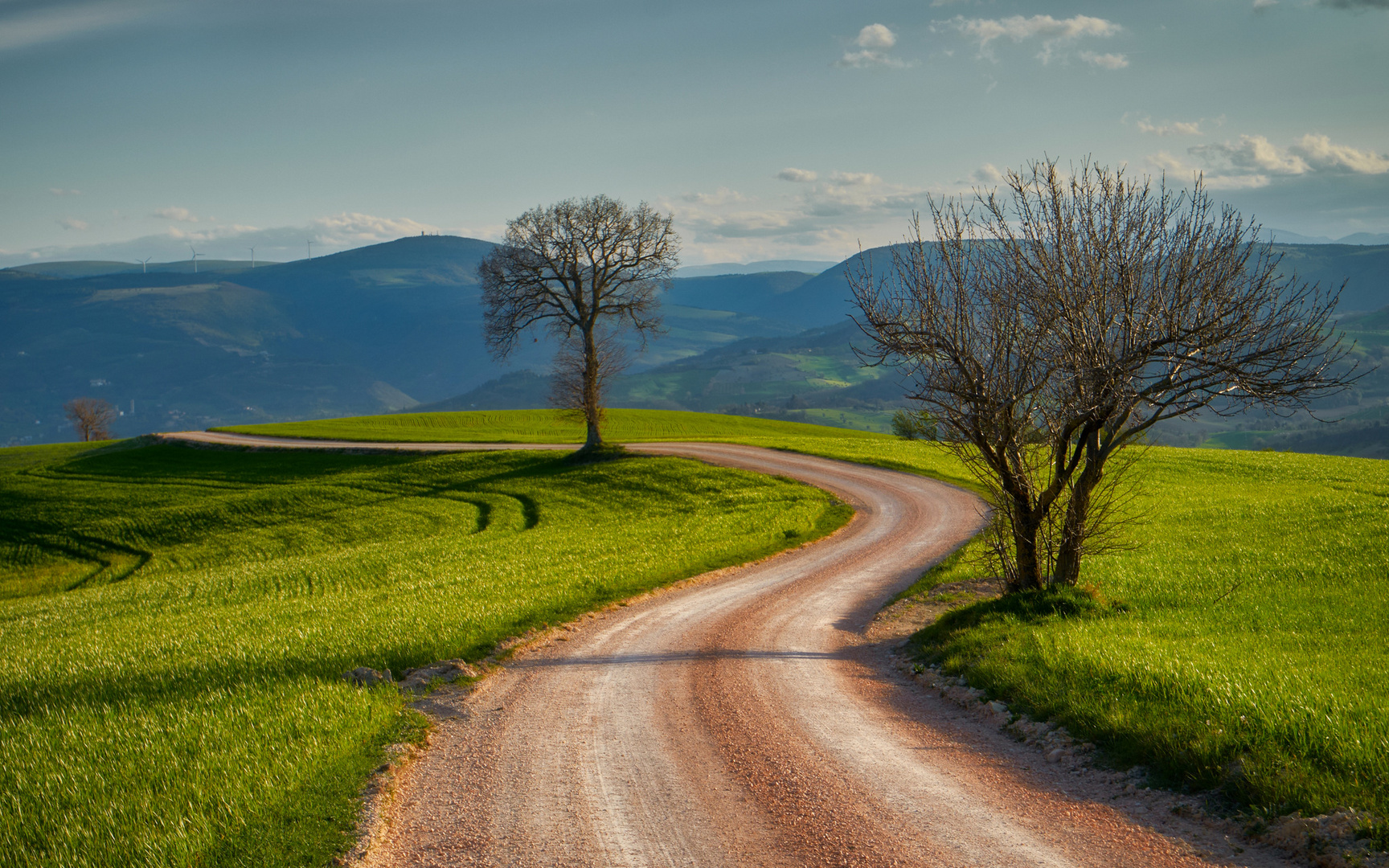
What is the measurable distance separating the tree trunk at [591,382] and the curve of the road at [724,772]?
113 feet

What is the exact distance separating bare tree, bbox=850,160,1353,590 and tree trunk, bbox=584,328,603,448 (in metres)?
36.2

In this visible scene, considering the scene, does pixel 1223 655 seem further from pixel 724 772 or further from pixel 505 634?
pixel 505 634

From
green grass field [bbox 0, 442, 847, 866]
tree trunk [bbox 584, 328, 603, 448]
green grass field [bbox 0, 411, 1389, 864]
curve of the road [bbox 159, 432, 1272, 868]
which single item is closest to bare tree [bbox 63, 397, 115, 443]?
green grass field [bbox 0, 442, 847, 866]

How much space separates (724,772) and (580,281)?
44.2 m

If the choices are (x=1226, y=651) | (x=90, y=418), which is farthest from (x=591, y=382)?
(x=90, y=418)

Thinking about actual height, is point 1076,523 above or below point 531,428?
above

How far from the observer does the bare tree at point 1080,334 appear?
41.8ft

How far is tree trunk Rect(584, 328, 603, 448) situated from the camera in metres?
50.5

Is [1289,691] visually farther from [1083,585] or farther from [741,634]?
[741,634]

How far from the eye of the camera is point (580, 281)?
166 feet

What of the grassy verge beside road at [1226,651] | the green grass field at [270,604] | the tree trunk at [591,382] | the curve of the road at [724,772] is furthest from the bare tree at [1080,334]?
the tree trunk at [591,382]

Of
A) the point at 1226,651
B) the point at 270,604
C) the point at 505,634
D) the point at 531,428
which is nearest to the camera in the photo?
the point at 1226,651

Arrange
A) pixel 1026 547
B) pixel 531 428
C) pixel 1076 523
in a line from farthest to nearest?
pixel 531 428 < pixel 1026 547 < pixel 1076 523

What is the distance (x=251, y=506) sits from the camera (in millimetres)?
45844
